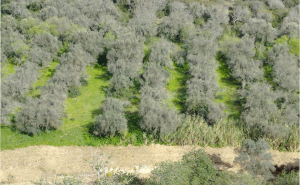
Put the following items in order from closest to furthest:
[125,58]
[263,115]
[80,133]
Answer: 1. [80,133]
2. [263,115]
3. [125,58]

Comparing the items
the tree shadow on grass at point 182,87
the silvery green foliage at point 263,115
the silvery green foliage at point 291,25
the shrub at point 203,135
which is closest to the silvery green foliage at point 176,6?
the tree shadow on grass at point 182,87

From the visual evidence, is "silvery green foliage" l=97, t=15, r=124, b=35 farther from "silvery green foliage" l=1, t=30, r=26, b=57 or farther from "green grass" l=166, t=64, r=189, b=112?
"silvery green foliage" l=1, t=30, r=26, b=57

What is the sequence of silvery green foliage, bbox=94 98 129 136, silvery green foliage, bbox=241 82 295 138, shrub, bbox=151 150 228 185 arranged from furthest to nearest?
silvery green foliage, bbox=241 82 295 138
silvery green foliage, bbox=94 98 129 136
shrub, bbox=151 150 228 185

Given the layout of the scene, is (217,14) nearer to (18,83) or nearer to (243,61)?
(243,61)

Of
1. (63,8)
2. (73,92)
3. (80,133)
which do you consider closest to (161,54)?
(73,92)

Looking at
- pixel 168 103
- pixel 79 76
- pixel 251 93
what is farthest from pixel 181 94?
pixel 79 76

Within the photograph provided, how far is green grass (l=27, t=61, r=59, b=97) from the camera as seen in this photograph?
28.1m

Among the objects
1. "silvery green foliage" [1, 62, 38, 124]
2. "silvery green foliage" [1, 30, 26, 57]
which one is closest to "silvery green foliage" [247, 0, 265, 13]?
"silvery green foliage" [1, 30, 26, 57]

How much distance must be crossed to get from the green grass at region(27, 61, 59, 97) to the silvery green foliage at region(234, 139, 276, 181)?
21.6 meters

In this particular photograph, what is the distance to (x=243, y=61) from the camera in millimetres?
32219

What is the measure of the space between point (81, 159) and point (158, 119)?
7.46 m

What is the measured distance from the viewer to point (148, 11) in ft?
152

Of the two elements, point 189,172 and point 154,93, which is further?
point 154,93

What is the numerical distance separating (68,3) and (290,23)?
38.3 meters
